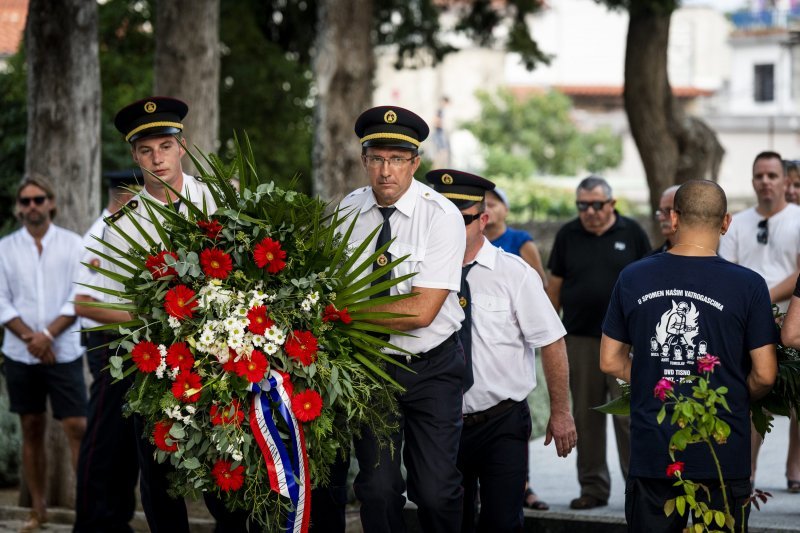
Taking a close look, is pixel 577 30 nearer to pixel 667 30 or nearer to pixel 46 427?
pixel 667 30

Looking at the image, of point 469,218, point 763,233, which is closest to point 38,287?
point 469,218

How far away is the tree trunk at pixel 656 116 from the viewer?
1775 cm

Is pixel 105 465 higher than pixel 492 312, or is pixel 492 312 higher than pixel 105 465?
pixel 492 312

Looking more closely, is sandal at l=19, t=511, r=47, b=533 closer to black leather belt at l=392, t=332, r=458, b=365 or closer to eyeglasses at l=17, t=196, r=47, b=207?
eyeglasses at l=17, t=196, r=47, b=207

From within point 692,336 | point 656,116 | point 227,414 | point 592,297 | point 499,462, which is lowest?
point 499,462

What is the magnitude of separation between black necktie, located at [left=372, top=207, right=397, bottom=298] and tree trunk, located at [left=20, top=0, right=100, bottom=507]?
4.36 metres

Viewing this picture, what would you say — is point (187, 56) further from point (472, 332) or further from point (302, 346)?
point (302, 346)

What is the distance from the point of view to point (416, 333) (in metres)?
6.06

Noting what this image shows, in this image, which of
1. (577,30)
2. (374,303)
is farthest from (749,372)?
(577,30)

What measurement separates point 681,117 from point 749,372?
13.1 m

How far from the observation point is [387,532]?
5.97 metres

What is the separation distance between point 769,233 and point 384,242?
344 centimetres

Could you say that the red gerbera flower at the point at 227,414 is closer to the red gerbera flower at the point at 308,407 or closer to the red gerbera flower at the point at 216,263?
the red gerbera flower at the point at 308,407

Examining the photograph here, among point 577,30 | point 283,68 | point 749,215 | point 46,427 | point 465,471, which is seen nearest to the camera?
point 465,471
